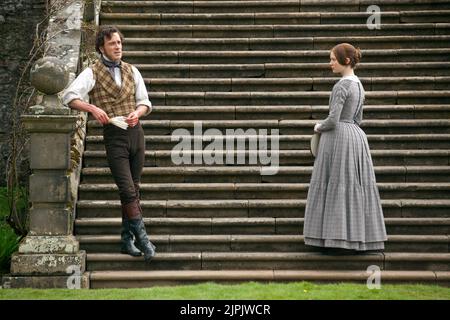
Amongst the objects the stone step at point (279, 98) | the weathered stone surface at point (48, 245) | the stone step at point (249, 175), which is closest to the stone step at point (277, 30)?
the stone step at point (279, 98)

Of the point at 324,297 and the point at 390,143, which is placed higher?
the point at 390,143

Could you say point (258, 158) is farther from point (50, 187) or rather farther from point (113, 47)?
point (50, 187)

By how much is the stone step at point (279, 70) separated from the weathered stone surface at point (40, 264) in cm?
293

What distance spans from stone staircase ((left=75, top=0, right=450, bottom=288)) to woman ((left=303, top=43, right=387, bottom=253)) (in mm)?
217

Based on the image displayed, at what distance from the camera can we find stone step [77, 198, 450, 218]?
734cm

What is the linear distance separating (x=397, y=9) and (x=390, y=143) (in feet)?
8.51

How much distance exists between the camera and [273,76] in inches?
352

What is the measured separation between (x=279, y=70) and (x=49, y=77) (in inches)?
122

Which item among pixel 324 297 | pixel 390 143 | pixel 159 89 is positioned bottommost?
pixel 324 297

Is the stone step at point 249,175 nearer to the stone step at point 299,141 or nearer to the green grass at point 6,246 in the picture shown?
the stone step at point 299,141

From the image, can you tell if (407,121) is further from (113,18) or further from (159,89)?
(113,18)

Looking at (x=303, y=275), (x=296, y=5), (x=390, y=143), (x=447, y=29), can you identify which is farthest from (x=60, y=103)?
(x=447, y=29)

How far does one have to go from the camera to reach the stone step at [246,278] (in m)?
6.62
